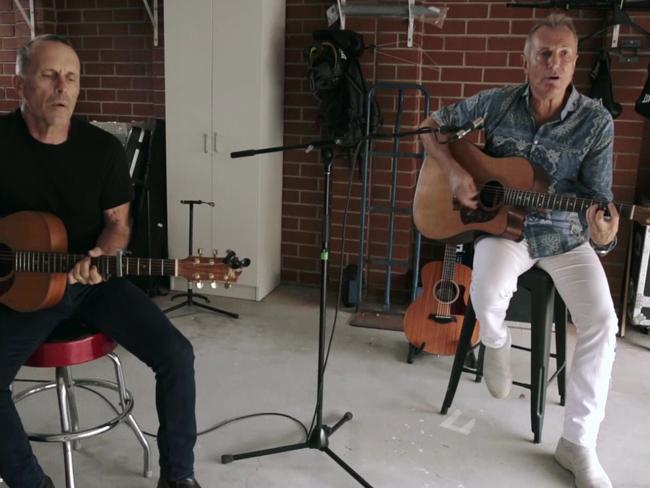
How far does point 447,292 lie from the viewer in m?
2.78

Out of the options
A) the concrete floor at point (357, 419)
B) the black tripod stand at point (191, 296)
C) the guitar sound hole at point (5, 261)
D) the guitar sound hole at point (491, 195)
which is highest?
the guitar sound hole at point (491, 195)

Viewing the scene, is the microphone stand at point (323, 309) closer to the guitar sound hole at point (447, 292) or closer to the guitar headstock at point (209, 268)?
the guitar headstock at point (209, 268)

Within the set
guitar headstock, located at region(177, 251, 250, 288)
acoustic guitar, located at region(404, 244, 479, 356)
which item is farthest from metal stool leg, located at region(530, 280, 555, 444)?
guitar headstock, located at region(177, 251, 250, 288)

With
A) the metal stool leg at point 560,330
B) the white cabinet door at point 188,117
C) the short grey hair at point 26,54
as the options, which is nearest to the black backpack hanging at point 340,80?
the white cabinet door at point 188,117

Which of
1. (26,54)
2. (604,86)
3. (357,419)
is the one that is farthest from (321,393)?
(604,86)

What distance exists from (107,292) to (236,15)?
2.04m

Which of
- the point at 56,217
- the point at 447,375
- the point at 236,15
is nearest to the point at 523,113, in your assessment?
the point at 447,375

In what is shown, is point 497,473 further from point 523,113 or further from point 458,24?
point 458,24

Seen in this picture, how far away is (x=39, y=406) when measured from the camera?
237 cm

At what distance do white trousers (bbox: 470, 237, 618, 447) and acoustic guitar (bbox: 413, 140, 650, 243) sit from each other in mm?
71

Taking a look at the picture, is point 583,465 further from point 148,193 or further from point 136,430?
point 148,193

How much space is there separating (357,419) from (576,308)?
879 millimetres

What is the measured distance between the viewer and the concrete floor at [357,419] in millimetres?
1986

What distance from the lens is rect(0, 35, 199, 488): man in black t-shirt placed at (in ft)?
5.49
